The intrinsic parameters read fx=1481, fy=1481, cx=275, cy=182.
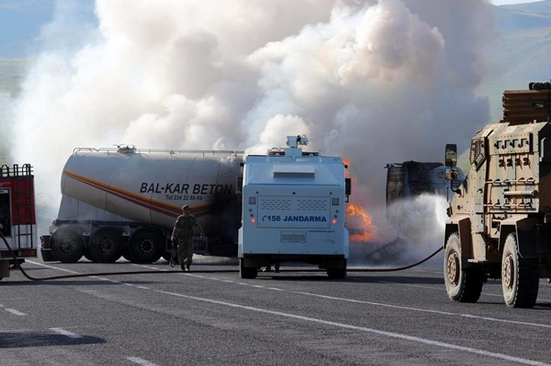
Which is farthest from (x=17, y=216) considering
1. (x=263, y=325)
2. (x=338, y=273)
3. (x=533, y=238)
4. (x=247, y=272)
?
(x=263, y=325)

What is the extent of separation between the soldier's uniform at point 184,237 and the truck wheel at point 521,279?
16701 millimetres

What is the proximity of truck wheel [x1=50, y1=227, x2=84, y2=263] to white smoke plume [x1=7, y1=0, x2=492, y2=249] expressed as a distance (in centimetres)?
757

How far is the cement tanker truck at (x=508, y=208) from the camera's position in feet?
70.7

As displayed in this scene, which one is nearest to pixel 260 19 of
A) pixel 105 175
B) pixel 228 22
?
pixel 228 22

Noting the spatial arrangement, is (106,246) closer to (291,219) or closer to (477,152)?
(291,219)

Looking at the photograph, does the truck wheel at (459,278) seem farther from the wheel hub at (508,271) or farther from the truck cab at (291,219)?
the truck cab at (291,219)

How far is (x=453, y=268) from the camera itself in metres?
24.9

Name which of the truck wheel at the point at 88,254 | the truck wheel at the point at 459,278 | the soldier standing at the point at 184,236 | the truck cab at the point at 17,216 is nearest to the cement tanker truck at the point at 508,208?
the truck wheel at the point at 459,278

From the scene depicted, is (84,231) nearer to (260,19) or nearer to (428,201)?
(428,201)

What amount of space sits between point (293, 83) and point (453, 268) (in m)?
40.5

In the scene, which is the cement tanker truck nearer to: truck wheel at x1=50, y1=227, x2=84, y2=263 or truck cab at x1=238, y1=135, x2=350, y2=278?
truck cab at x1=238, y1=135, x2=350, y2=278

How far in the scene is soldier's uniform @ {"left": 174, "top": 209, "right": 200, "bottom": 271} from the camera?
125 feet

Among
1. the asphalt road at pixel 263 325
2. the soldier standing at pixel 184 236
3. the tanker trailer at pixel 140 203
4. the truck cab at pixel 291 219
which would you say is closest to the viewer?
the asphalt road at pixel 263 325

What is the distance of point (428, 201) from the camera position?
4666cm
